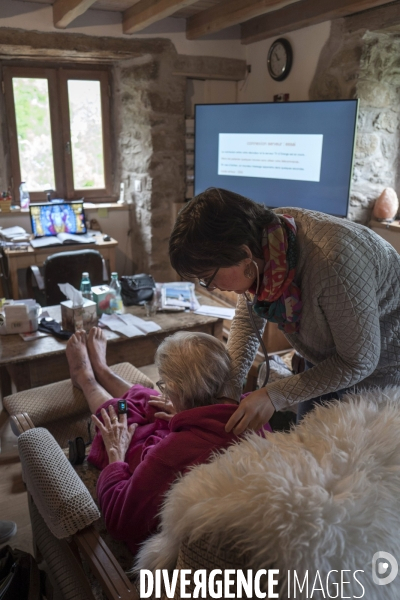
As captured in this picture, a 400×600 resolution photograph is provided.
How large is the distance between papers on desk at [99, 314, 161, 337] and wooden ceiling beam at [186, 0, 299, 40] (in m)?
2.07

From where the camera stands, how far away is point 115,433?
61.1 inches

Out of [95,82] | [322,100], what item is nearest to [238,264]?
[322,100]

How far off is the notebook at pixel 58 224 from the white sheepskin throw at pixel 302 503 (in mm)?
3349

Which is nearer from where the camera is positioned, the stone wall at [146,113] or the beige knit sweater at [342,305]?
the beige knit sweater at [342,305]

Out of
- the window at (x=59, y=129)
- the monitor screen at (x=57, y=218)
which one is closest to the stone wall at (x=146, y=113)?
the window at (x=59, y=129)

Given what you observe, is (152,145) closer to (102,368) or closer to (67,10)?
(67,10)

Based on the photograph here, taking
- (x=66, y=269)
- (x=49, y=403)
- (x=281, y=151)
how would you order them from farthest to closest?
(x=281, y=151) → (x=66, y=269) → (x=49, y=403)

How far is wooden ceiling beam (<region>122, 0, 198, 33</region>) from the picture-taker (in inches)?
122

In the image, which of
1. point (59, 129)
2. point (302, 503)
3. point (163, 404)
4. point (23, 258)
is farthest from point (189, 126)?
point (302, 503)

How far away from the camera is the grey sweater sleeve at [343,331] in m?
1.15

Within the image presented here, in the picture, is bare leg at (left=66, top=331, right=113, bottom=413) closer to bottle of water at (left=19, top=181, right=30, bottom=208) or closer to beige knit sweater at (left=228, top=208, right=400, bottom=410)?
beige knit sweater at (left=228, top=208, right=400, bottom=410)

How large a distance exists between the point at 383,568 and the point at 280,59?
3906 mm

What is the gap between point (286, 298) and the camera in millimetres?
1255

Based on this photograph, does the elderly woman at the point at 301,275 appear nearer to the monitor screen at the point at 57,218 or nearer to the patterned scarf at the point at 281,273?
the patterned scarf at the point at 281,273
